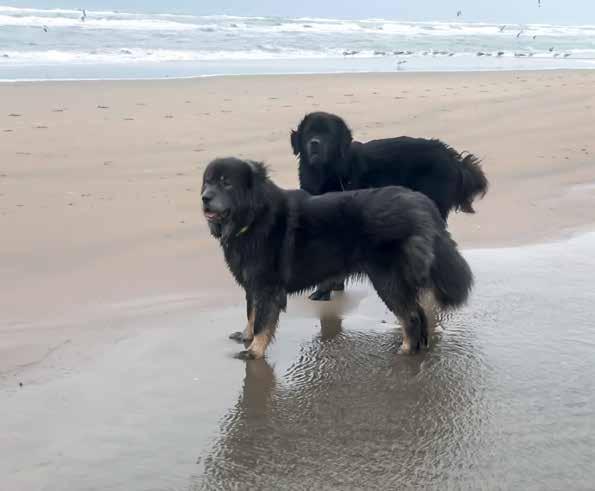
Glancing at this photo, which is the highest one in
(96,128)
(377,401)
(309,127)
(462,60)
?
(309,127)

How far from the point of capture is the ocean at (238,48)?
64.8ft

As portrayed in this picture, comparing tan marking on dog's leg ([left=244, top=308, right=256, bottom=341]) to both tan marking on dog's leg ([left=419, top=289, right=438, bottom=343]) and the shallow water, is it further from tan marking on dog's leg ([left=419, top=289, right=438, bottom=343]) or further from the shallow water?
tan marking on dog's leg ([left=419, top=289, right=438, bottom=343])

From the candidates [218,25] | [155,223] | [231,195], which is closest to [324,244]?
[231,195]

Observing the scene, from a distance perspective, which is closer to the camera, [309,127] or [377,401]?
[377,401]

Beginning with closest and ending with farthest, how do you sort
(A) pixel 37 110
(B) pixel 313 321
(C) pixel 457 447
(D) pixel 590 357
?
(C) pixel 457 447 < (D) pixel 590 357 < (B) pixel 313 321 < (A) pixel 37 110

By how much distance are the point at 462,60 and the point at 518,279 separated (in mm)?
20041

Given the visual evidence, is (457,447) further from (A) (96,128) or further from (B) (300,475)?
(A) (96,128)

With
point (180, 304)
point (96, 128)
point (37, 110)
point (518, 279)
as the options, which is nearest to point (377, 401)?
point (180, 304)

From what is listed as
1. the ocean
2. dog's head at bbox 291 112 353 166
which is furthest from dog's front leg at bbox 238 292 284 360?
the ocean

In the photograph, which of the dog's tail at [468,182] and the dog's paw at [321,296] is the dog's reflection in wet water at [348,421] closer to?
the dog's paw at [321,296]

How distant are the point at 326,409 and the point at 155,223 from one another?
3.47 meters

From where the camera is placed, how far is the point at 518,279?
565cm

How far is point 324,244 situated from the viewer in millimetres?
4695

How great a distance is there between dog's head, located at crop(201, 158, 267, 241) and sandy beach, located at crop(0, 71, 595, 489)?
2.24ft
